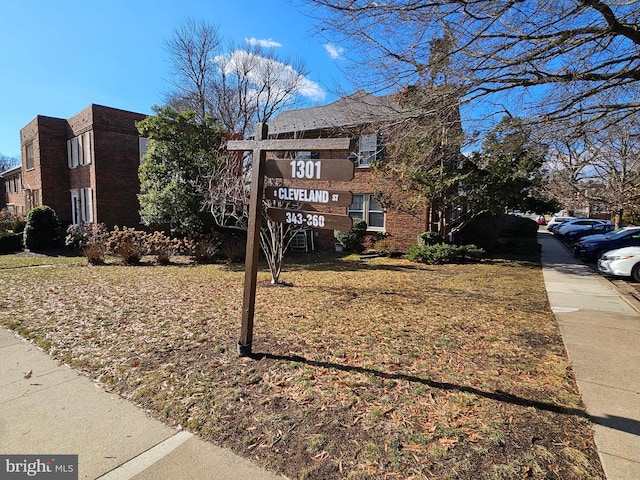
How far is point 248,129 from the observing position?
21.4 meters

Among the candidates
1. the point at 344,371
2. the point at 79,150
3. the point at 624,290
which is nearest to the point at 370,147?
the point at 624,290

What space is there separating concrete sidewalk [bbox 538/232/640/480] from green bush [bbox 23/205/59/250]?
18.3 m

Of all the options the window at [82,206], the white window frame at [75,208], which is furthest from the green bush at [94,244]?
the white window frame at [75,208]

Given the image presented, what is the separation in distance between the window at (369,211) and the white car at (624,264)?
7.76 m

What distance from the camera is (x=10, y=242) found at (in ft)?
47.7

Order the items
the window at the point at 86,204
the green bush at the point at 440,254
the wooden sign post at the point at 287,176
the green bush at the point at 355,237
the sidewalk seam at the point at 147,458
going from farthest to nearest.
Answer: the window at the point at 86,204
the green bush at the point at 355,237
the green bush at the point at 440,254
the wooden sign post at the point at 287,176
the sidewalk seam at the point at 147,458

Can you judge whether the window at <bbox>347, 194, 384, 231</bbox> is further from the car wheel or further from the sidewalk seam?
the sidewalk seam

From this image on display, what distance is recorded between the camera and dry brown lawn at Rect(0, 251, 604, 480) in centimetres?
248

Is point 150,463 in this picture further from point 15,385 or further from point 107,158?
point 107,158

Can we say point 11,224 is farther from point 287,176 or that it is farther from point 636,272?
point 636,272

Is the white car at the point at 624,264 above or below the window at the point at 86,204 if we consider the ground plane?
below

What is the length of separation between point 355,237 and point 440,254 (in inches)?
155

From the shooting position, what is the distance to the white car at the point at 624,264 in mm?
9781

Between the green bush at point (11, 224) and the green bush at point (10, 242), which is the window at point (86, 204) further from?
the green bush at point (10, 242)
